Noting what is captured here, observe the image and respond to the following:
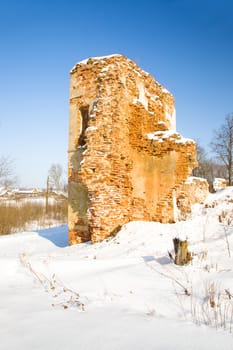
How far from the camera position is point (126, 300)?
137 inches

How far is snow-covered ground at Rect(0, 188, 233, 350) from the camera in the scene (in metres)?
2.42

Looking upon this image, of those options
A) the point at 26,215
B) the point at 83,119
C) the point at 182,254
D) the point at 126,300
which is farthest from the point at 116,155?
the point at 26,215

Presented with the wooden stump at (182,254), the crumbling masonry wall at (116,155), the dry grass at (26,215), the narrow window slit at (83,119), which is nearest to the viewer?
the wooden stump at (182,254)

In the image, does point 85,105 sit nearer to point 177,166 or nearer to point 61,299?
point 177,166

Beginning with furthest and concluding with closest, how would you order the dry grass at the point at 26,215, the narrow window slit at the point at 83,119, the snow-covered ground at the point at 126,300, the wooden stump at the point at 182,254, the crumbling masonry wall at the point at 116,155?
the dry grass at the point at 26,215 → the narrow window slit at the point at 83,119 → the crumbling masonry wall at the point at 116,155 → the wooden stump at the point at 182,254 → the snow-covered ground at the point at 126,300

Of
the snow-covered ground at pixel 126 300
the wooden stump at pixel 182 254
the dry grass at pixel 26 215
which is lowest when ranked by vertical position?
the dry grass at pixel 26 215

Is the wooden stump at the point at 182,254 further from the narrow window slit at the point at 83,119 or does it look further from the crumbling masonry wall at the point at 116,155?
the narrow window slit at the point at 83,119

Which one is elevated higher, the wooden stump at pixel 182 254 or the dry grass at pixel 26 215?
the wooden stump at pixel 182 254

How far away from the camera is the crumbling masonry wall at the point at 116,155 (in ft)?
27.5

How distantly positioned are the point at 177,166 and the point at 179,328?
6606 millimetres

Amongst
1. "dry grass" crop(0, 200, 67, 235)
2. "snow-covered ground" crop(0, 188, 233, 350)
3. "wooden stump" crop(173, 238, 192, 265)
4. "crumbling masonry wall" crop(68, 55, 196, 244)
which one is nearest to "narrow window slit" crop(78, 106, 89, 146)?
"crumbling masonry wall" crop(68, 55, 196, 244)

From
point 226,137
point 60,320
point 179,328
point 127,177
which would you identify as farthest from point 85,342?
point 226,137

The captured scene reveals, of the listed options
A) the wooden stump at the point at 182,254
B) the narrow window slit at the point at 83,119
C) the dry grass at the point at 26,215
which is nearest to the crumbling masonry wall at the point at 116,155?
the narrow window slit at the point at 83,119

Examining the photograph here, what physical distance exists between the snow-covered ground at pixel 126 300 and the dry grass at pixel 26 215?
1849 centimetres
